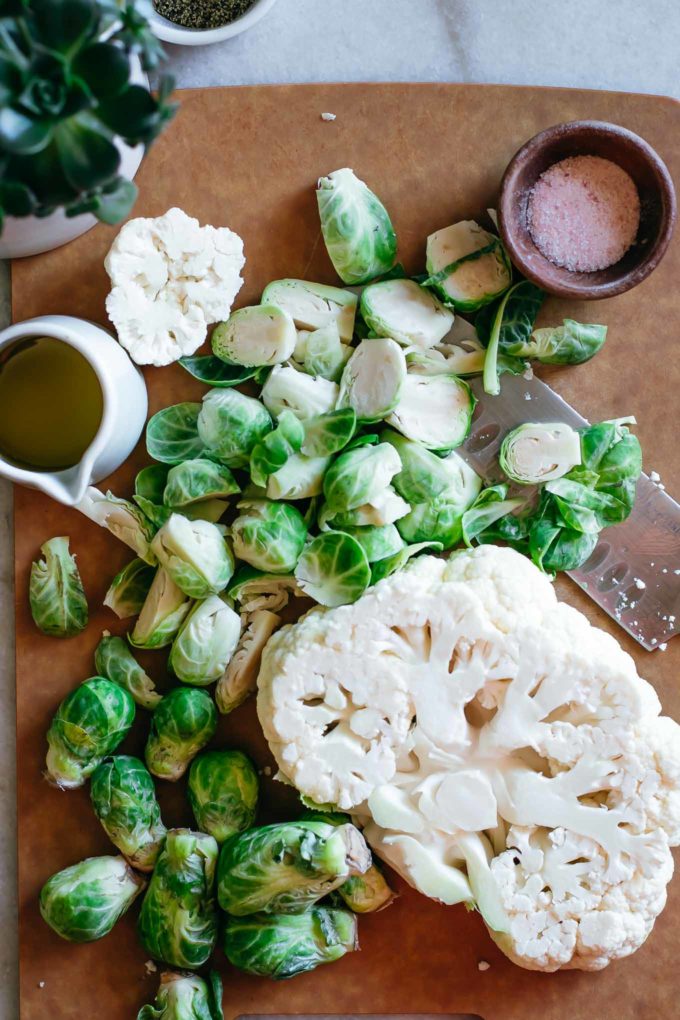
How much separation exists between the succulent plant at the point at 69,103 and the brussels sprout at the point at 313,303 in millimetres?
518

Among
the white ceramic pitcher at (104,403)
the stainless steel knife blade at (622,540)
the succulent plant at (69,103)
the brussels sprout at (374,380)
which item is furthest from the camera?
the stainless steel knife blade at (622,540)

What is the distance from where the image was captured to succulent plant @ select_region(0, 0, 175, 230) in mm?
1230

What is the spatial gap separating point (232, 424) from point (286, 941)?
0.92 m

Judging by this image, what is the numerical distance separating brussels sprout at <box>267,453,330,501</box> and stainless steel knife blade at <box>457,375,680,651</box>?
289 mm

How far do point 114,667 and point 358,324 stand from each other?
0.79 metres

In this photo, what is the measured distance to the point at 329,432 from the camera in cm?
176

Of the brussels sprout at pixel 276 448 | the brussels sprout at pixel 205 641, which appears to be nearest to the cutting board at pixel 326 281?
the brussels sprout at pixel 205 641

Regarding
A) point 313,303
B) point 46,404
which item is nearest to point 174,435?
point 46,404

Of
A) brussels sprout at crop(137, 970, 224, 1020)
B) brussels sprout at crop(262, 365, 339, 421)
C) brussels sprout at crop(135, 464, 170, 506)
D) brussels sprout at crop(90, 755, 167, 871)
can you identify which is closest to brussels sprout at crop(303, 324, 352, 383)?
brussels sprout at crop(262, 365, 339, 421)

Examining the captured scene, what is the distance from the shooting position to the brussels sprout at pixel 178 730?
1777 mm

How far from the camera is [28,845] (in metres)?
1.90

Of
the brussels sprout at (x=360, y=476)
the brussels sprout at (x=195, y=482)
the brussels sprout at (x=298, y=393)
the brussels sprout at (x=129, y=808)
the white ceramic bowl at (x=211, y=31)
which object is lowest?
the brussels sprout at (x=129, y=808)

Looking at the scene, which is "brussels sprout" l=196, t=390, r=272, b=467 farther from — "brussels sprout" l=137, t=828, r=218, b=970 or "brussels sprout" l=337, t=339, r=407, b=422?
"brussels sprout" l=137, t=828, r=218, b=970

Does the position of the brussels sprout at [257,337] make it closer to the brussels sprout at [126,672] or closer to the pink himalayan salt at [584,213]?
the pink himalayan salt at [584,213]
